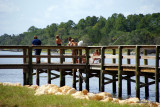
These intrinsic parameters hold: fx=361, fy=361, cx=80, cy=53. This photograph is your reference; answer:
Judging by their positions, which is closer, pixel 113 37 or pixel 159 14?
pixel 113 37

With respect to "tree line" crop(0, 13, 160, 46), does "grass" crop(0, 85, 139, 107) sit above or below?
below

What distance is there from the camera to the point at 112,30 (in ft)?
540

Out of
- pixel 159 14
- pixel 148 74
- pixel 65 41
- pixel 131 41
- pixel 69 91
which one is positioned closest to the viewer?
pixel 69 91

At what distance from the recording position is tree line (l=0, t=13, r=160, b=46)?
4481 inches

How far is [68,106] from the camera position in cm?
1100

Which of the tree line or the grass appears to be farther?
the tree line

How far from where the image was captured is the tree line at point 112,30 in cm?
11381

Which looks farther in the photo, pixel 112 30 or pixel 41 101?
pixel 112 30

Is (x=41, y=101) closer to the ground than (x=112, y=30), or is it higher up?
closer to the ground

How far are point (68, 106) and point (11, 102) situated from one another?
1.93 meters

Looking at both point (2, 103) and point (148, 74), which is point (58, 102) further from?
point (148, 74)

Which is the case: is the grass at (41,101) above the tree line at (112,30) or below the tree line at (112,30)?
below

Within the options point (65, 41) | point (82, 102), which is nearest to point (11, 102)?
point (82, 102)

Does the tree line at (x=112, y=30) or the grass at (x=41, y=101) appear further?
the tree line at (x=112, y=30)
